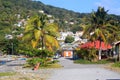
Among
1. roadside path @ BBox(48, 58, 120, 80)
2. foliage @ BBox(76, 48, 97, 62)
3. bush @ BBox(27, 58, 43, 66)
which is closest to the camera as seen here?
roadside path @ BBox(48, 58, 120, 80)

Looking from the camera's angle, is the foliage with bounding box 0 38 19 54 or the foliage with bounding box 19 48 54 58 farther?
the foliage with bounding box 0 38 19 54

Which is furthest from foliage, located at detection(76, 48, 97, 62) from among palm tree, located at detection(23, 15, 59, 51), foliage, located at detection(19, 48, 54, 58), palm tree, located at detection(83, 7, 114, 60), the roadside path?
the roadside path

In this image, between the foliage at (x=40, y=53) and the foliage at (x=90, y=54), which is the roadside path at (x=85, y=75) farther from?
the foliage at (x=90, y=54)

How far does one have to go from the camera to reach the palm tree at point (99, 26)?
60.3 meters

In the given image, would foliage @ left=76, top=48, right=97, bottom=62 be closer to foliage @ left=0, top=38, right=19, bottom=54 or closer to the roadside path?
the roadside path

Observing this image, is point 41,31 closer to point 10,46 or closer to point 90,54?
point 90,54

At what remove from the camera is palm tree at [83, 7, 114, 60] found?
2375 inches

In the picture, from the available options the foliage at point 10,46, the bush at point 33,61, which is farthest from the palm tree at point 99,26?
the foliage at point 10,46

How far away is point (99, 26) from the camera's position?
6131 centimetres

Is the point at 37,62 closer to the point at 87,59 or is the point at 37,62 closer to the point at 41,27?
the point at 41,27

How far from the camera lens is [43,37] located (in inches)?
2125

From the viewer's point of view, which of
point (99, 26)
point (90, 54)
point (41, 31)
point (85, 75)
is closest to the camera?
point (85, 75)

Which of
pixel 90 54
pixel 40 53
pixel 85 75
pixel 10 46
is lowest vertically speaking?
pixel 85 75

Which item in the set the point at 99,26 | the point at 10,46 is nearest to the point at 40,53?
the point at 99,26
